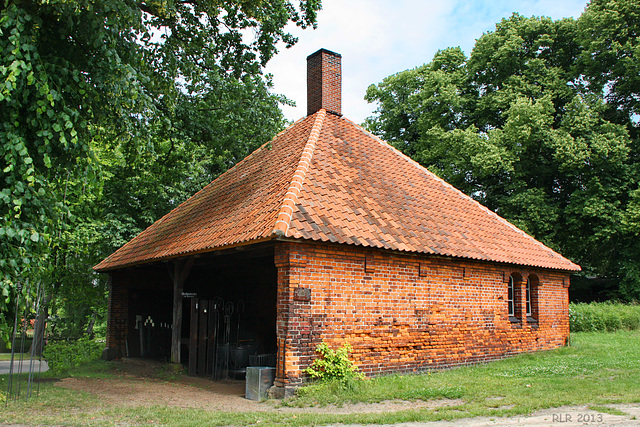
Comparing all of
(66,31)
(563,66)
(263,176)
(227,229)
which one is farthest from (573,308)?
(66,31)

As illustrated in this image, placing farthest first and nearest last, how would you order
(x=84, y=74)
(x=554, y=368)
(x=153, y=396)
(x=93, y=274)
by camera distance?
(x=93, y=274) → (x=554, y=368) → (x=153, y=396) → (x=84, y=74)

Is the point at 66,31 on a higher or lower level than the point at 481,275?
higher

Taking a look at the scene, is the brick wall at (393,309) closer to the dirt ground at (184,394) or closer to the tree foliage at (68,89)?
the dirt ground at (184,394)

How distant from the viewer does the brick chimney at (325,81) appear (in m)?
14.6

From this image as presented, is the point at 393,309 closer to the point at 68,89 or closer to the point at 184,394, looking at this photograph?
the point at 184,394

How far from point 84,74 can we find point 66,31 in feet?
2.58

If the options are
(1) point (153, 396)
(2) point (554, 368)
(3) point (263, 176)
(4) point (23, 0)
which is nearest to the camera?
(4) point (23, 0)

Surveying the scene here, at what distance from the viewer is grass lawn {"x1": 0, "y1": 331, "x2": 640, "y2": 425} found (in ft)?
23.5

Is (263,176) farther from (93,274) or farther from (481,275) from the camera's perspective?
(93,274)

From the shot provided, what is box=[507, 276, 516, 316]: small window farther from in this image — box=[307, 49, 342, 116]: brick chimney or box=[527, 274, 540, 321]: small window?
box=[307, 49, 342, 116]: brick chimney

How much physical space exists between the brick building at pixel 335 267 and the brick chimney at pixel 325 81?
42 mm

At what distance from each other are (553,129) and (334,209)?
1755 centimetres

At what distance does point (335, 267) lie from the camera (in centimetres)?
952

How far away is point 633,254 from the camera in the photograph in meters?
23.0
